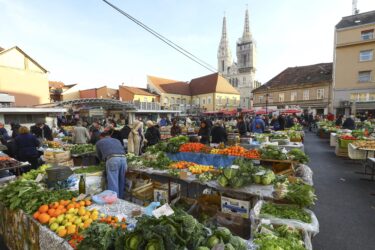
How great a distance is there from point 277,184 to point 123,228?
2633mm

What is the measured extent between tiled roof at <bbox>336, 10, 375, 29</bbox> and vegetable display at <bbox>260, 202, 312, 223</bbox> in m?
29.0

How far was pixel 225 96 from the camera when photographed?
158 ft

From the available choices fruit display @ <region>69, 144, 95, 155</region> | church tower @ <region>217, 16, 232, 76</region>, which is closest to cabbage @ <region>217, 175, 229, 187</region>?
fruit display @ <region>69, 144, 95, 155</region>

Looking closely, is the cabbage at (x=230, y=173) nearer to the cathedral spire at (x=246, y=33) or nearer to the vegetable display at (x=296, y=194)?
the vegetable display at (x=296, y=194)

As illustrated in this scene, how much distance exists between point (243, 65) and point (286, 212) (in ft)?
212

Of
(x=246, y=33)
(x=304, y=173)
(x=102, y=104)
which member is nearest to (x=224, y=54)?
(x=246, y=33)

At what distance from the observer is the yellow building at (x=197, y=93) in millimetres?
45250

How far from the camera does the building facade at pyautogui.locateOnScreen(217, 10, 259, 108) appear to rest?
5881cm

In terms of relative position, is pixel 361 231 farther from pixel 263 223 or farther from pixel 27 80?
pixel 27 80

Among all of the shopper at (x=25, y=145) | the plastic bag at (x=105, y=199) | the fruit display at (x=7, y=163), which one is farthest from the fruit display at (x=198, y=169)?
the shopper at (x=25, y=145)

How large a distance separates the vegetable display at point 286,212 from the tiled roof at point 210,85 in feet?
145

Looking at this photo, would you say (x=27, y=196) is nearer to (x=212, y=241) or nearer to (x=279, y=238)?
(x=212, y=241)

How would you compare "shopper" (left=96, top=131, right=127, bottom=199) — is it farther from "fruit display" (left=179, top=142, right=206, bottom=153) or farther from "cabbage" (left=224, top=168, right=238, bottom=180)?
"fruit display" (left=179, top=142, right=206, bottom=153)

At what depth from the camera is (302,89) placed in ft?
102
